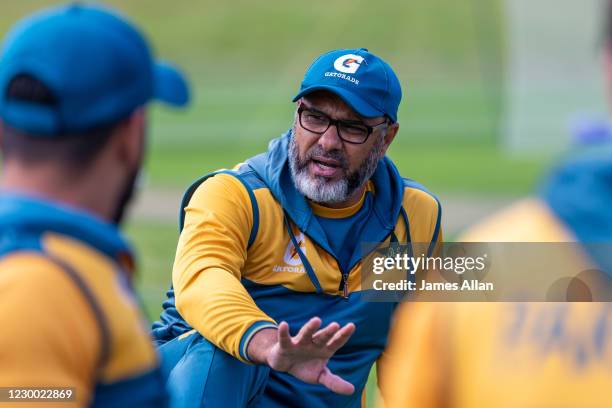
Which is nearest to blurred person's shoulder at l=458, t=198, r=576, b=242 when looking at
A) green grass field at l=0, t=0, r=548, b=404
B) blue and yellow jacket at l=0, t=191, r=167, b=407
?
blue and yellow jacket at l=0, t=191, r=167, b=407

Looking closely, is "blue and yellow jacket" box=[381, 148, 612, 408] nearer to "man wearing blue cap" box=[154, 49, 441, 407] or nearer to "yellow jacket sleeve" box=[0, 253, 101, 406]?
"yellow jacket sleeve" box=[0, 253, 101, 406]

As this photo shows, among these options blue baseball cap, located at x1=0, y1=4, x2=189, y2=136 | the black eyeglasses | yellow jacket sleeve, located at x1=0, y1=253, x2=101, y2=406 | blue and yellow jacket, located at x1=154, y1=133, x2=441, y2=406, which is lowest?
yellow jacket sleeve, located at x1=0, y1=253, x2=101, y2=406

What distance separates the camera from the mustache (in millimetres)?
4520

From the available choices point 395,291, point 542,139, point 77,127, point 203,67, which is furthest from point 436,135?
point 77,127

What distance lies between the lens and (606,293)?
201cm

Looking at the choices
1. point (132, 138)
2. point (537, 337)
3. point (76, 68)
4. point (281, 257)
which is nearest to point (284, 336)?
point (281, 257)

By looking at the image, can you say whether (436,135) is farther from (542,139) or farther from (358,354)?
(358,354)

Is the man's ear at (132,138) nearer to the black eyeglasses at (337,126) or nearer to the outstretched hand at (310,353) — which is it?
the outstretched hand at (310,353)

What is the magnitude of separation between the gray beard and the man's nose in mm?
25

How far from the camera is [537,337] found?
6.73 ft

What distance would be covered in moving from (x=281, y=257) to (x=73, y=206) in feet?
7.07

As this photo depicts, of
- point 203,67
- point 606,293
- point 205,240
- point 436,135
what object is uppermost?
point 203,67

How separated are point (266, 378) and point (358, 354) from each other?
1.40ft

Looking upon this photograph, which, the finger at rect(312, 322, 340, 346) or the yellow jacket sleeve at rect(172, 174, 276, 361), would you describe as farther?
the yellow jacket sleeve at rect(172, 174, 276, 361)
